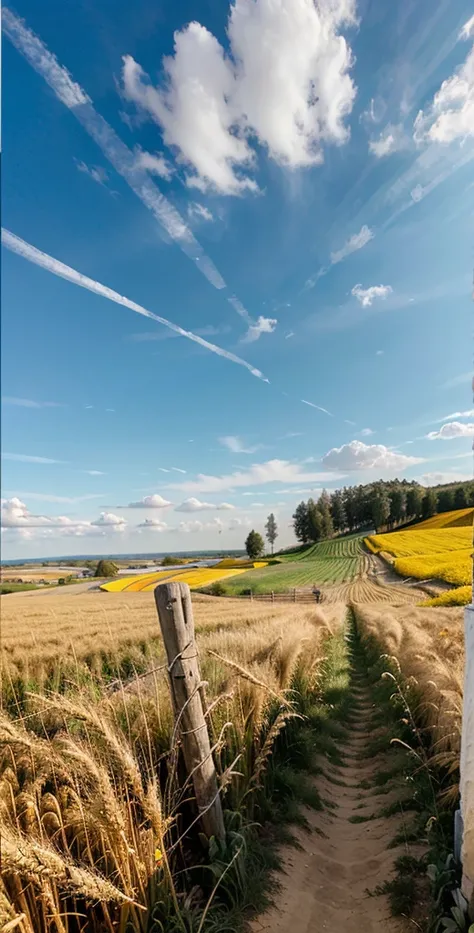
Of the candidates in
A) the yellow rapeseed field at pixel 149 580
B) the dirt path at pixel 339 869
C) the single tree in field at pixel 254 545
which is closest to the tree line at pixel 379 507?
the single tree in field at pixel 254 545

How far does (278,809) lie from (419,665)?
334 centimetres

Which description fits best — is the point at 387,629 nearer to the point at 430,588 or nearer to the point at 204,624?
the point at 204,624

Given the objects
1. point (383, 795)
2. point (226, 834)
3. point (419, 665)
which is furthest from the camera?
point (419, 665)

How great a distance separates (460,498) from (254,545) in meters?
10.6

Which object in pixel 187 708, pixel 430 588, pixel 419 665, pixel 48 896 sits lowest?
pixel 430 588

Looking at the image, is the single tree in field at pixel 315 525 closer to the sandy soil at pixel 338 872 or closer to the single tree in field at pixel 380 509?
the single tree in field at pixel 380 509

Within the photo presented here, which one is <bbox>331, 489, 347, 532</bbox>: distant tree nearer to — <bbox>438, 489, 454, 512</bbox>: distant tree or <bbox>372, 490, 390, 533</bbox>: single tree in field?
<bbox>372, 490, 390, 533</bbox>: single tree in field

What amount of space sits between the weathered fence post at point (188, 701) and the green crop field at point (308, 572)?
2291 cm

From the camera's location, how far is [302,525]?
37125mm

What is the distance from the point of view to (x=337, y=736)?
6.96 m

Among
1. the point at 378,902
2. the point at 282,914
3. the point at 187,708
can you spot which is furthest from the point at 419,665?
the point at 187,708

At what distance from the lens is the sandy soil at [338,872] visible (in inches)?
125

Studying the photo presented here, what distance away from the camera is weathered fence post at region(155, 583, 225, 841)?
3.21 meters

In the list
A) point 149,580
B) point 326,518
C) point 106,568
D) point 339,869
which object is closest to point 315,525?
point 326,518
